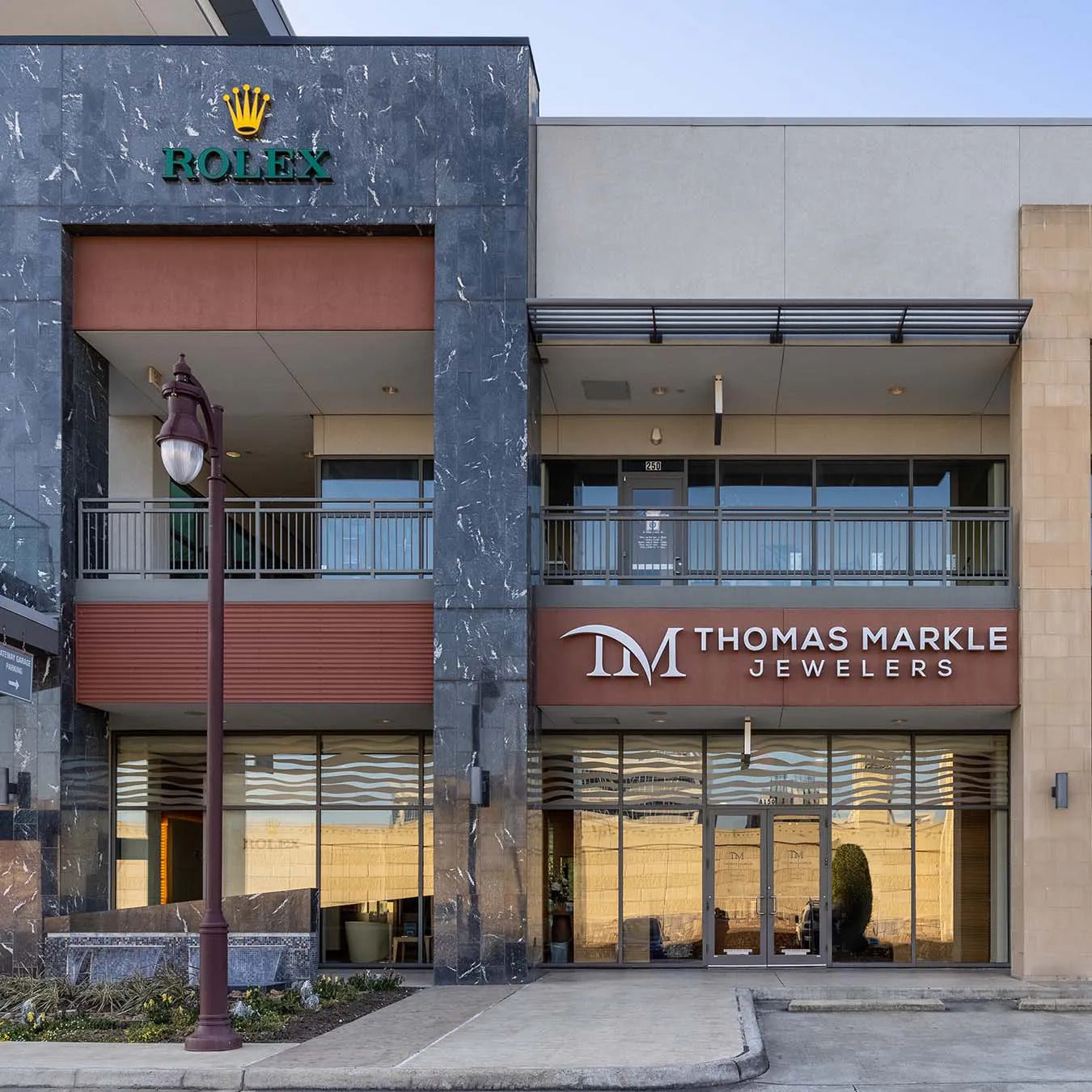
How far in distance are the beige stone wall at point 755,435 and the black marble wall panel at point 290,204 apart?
11.1 feet

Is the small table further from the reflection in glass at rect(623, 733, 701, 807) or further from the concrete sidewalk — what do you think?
the concrete sidewalk

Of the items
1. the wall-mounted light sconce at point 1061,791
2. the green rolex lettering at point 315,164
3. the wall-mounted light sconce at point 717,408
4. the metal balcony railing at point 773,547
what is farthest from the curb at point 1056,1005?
the green rolex lettering at point 315,164

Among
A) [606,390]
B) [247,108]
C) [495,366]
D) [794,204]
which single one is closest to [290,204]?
[247,108]

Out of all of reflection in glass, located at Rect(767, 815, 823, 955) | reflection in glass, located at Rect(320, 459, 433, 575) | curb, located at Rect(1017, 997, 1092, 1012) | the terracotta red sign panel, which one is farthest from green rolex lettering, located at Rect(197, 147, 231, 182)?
curb, located at Rect(1017, 997, 1092, 1012)

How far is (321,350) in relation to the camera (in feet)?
64.2

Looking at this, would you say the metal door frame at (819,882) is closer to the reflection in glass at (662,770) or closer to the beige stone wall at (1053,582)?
the reflection in glass at (662,770)

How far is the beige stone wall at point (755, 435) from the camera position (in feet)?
72.4

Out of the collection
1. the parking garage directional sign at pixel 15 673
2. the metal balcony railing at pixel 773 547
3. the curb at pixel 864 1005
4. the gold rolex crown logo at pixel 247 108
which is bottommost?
the curb at pixel 864 1005

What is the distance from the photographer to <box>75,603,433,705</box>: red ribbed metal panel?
61.8 ft

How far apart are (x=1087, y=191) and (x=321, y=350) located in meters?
11.0

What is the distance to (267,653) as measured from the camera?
18.9 metres

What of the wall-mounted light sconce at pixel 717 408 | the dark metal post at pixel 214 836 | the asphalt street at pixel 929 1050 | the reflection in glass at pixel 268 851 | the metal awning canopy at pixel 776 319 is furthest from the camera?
the reflection in glass at pixel 268 851

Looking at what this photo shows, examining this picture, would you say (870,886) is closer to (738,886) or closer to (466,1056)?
(738,886)

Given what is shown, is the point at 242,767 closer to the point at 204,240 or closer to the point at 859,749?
the point at 204,240
